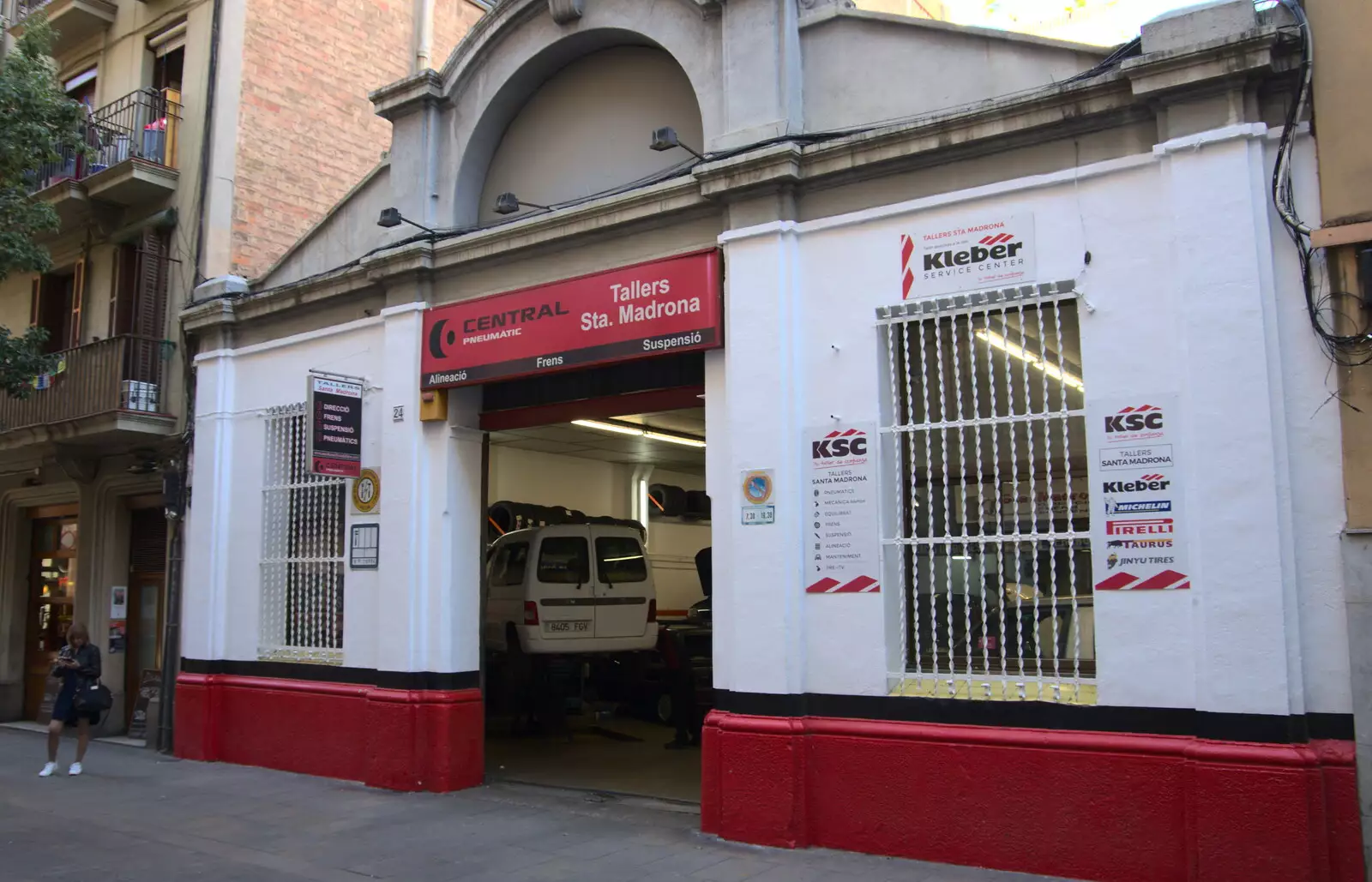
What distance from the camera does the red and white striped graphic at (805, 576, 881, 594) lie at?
24.7ft

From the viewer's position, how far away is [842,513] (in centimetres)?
771

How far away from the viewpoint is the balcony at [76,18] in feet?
48.5

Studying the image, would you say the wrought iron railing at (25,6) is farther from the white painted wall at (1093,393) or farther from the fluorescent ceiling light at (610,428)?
the fluorescent ceiling light at (610,428)

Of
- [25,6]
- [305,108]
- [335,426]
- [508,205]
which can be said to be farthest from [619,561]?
[25,6]

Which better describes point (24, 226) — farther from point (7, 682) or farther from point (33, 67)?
point (7, 682)

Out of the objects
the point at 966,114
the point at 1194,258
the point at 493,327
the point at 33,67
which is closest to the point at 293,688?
the point at 493,327

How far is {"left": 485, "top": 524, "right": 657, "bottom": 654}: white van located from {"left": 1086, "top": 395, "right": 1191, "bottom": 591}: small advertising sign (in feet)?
23.4

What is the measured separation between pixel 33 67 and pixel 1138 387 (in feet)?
33.9

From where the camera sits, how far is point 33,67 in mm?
10648

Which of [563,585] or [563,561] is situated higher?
[563,561]

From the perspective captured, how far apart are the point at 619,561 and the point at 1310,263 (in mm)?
8741

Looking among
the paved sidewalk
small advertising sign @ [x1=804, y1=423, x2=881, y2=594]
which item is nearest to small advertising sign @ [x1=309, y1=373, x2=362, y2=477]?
the paved sidewalk

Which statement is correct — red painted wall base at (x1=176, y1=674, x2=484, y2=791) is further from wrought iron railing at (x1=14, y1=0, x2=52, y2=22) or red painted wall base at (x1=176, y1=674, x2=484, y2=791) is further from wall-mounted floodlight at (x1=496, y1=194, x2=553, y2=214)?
wrought iron railing at (x1=14, y1=0, x2=52, y2=22)

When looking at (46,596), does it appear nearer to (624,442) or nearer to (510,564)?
(510,564)
